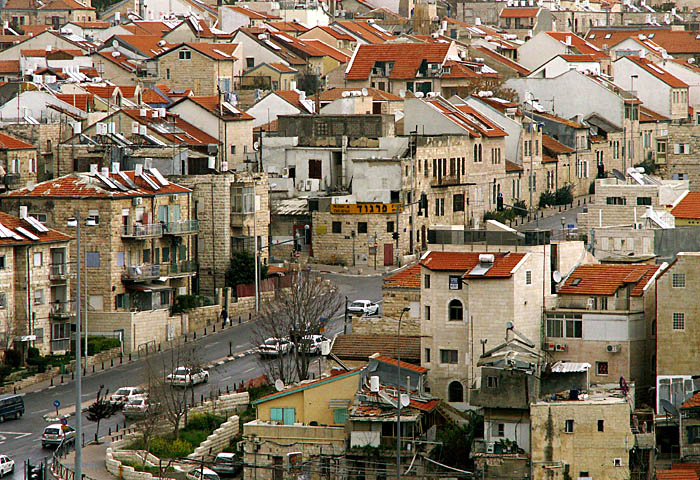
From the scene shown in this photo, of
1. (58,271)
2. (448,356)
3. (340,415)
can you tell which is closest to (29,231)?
(58,271)

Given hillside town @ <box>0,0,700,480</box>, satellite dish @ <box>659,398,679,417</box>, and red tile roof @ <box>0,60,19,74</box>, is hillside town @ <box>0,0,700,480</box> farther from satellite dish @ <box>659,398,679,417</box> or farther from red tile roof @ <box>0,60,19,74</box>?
red tile roof @ <box>0,60,19,74</box>

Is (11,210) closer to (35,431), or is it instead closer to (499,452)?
(35,431)

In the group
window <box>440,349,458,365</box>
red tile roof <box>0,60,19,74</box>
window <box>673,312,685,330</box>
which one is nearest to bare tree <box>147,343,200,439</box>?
window <box>440,349,458,365</box>

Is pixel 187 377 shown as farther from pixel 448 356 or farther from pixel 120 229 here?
pixel 120 229

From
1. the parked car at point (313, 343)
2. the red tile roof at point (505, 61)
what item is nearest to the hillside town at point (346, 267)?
the parked car at point (313, 343)

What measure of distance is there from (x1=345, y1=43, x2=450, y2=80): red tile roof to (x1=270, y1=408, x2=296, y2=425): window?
2642 inches

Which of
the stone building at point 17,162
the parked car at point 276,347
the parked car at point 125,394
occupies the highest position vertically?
the stone building at point 17,162

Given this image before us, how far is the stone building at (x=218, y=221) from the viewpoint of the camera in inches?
3787

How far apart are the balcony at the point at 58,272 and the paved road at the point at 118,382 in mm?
5337

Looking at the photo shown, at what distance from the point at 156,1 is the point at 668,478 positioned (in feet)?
432

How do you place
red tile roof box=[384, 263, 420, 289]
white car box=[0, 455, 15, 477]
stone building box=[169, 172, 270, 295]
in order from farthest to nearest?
stone building box=[169, 172, 270, 295] < red tile roof box=[384, 263, 420, 289] < white car box=[0, 455, 15, 477]

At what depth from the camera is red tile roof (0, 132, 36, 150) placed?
9775cm

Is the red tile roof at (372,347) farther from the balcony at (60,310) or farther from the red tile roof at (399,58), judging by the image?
the red tile roof at (399,58)

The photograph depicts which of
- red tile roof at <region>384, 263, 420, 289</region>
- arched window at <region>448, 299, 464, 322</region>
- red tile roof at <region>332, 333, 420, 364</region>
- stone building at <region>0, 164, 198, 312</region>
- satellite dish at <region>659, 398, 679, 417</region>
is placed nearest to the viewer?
satellite dish at <region>659, 398, 679, 417</region>
